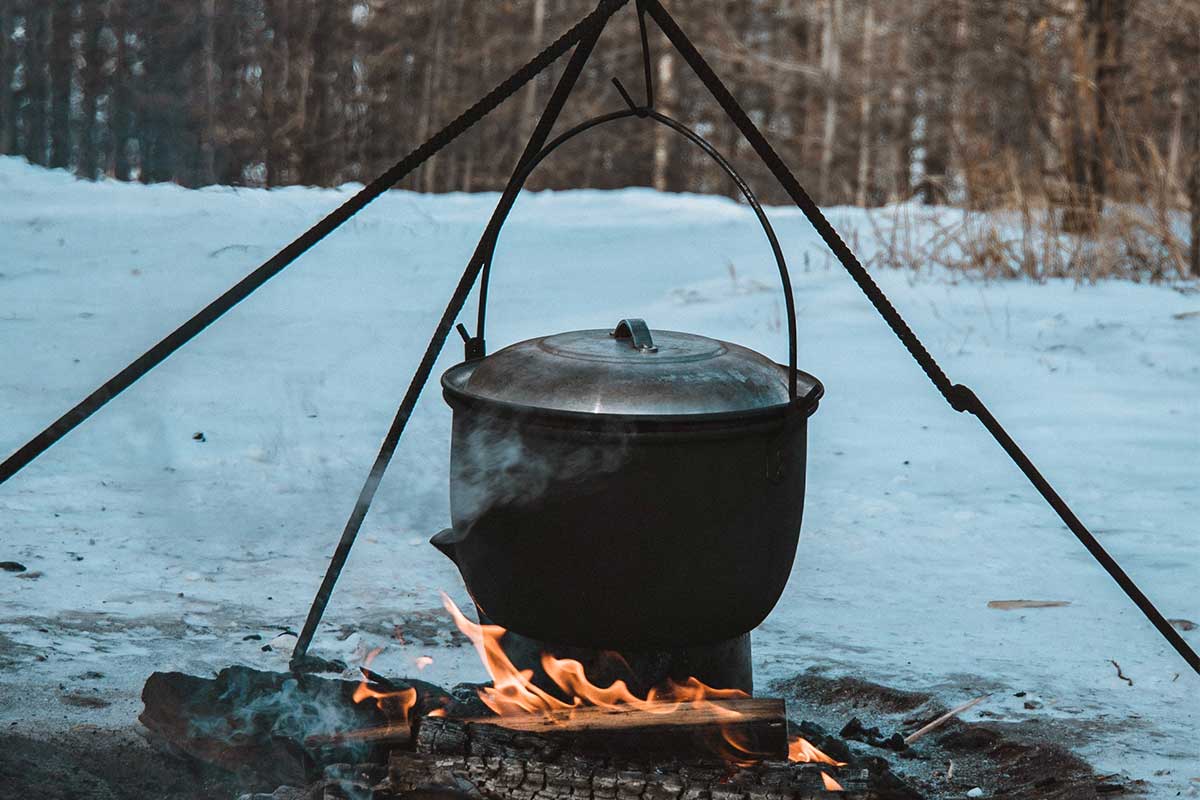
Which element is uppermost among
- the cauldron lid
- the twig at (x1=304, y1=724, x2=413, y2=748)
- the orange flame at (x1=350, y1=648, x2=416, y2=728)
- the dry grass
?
the dry grass

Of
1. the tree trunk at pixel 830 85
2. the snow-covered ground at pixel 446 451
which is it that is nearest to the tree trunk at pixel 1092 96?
the snow-covered ground at pixel 446 451

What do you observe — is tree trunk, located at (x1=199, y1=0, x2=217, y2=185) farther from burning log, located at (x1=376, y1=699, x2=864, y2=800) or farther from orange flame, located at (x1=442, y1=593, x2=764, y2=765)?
burning log, located at (x1=376, y1=699, x2=864, y2=800)

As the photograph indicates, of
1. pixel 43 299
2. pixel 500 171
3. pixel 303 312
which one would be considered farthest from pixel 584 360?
pixel 500 171

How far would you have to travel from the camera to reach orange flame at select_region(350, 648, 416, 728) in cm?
247

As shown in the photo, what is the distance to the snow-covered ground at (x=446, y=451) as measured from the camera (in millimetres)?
3279

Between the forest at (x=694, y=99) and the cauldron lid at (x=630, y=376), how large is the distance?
6146 millimetres

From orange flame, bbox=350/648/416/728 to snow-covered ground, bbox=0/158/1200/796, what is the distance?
21.3 inches

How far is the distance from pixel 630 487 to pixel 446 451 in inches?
112

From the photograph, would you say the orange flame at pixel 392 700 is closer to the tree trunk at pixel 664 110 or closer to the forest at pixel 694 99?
the forest at pixel 694 99

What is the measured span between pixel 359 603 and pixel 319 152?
13281 millimetres

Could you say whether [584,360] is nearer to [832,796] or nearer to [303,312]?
[832,796]

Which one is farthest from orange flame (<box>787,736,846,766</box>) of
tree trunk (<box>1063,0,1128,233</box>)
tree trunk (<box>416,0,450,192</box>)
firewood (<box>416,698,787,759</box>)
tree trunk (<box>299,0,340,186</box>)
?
tree trunk (<box>416,0,450,192</box>)

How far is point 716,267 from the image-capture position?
830 centimetres

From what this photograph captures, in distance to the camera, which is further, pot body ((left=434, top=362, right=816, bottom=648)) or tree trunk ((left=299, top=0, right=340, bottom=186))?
tree trunk ((left=299, top=0, right=340, bottom=186))
